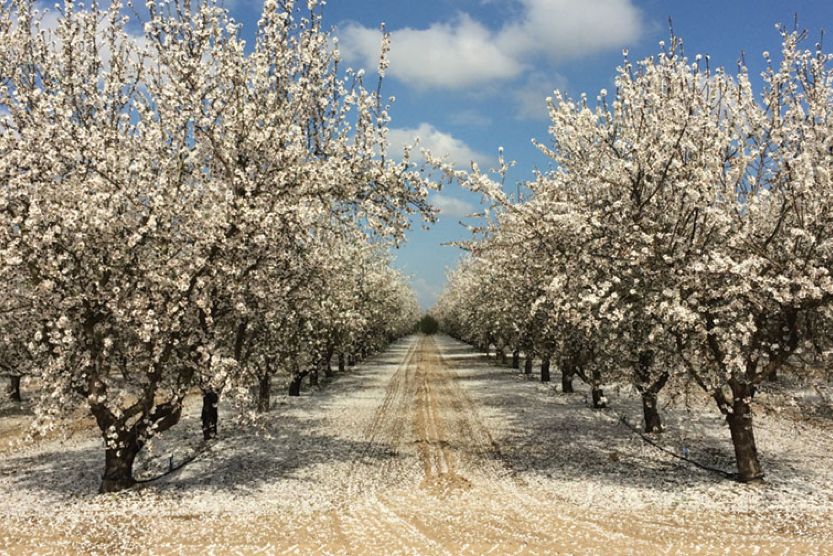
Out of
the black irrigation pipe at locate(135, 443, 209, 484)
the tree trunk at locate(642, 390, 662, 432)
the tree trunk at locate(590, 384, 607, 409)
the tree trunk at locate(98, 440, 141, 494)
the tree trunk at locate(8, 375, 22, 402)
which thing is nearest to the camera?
the tree trunk at locate(98, 440, 141, 494)

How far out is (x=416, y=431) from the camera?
25.7m

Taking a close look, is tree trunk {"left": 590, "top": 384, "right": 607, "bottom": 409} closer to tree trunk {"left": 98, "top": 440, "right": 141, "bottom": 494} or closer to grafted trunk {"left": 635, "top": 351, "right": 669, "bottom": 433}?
grafted trunk {"left": 635, "top": 351, "right": 669, "bottom": 433}

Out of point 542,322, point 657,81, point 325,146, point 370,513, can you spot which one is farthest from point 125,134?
point 542,322

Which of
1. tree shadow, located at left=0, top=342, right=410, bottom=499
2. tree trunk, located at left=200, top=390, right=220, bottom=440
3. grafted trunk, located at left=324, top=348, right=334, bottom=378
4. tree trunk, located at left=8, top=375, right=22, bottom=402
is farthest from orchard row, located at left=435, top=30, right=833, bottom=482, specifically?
tree trunk, located at left=8, top=375, right=22, bottom=402

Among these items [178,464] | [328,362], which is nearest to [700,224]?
[178,464]

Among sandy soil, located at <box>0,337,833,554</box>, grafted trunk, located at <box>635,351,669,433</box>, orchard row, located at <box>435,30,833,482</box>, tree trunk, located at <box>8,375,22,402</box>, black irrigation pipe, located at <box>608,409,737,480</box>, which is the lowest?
sandy soil, located at <box>0,337,833,554</box>

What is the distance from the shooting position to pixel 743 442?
55.2 feet

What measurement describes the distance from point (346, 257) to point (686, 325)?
14.9 meters

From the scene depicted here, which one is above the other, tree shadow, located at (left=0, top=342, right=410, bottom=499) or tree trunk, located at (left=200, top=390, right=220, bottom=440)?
tree trunk, located at (left=200, top=390, right=220, bottom=440)

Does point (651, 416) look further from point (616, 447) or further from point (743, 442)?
point (743, 442)

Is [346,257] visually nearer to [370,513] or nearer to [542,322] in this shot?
[542,322]

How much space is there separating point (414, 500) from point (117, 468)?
27.0ft

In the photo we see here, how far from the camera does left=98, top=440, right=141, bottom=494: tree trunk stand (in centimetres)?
1645

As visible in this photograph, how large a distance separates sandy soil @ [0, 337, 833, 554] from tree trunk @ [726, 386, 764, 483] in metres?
0.55
